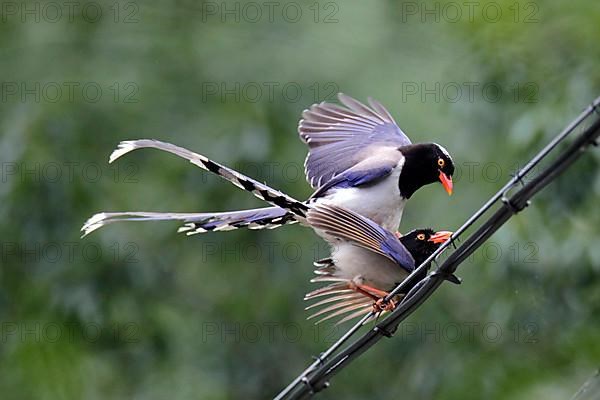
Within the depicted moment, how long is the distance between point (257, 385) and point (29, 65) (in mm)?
3492

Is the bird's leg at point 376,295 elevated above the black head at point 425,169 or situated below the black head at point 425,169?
below

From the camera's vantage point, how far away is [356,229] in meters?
4.83

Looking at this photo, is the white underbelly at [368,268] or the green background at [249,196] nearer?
the white underbelly at [368,268]

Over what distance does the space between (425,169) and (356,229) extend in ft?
2.66

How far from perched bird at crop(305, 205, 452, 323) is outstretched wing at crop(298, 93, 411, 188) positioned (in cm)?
96

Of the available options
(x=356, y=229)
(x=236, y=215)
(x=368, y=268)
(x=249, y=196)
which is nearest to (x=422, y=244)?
(x=368, y=268)

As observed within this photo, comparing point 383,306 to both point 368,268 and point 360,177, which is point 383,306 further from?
point 360,177

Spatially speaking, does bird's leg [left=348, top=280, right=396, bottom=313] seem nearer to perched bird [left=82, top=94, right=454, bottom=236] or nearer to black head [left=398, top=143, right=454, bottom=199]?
perched bird [left=82, top=94, right=454, bottom=236]

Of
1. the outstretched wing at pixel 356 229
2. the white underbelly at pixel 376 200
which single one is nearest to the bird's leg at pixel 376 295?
the outstretched wing at pixel 356 229

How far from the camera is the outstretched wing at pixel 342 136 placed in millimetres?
6133

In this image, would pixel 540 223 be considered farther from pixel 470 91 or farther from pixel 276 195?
pixel 276 195

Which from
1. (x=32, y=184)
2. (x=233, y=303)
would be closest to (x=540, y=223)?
(x=233, y=303)

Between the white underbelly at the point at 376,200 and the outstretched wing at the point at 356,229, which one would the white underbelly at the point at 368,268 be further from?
the white underbelly at the point at 376,200

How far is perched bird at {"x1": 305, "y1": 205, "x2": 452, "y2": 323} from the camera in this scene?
482cm
